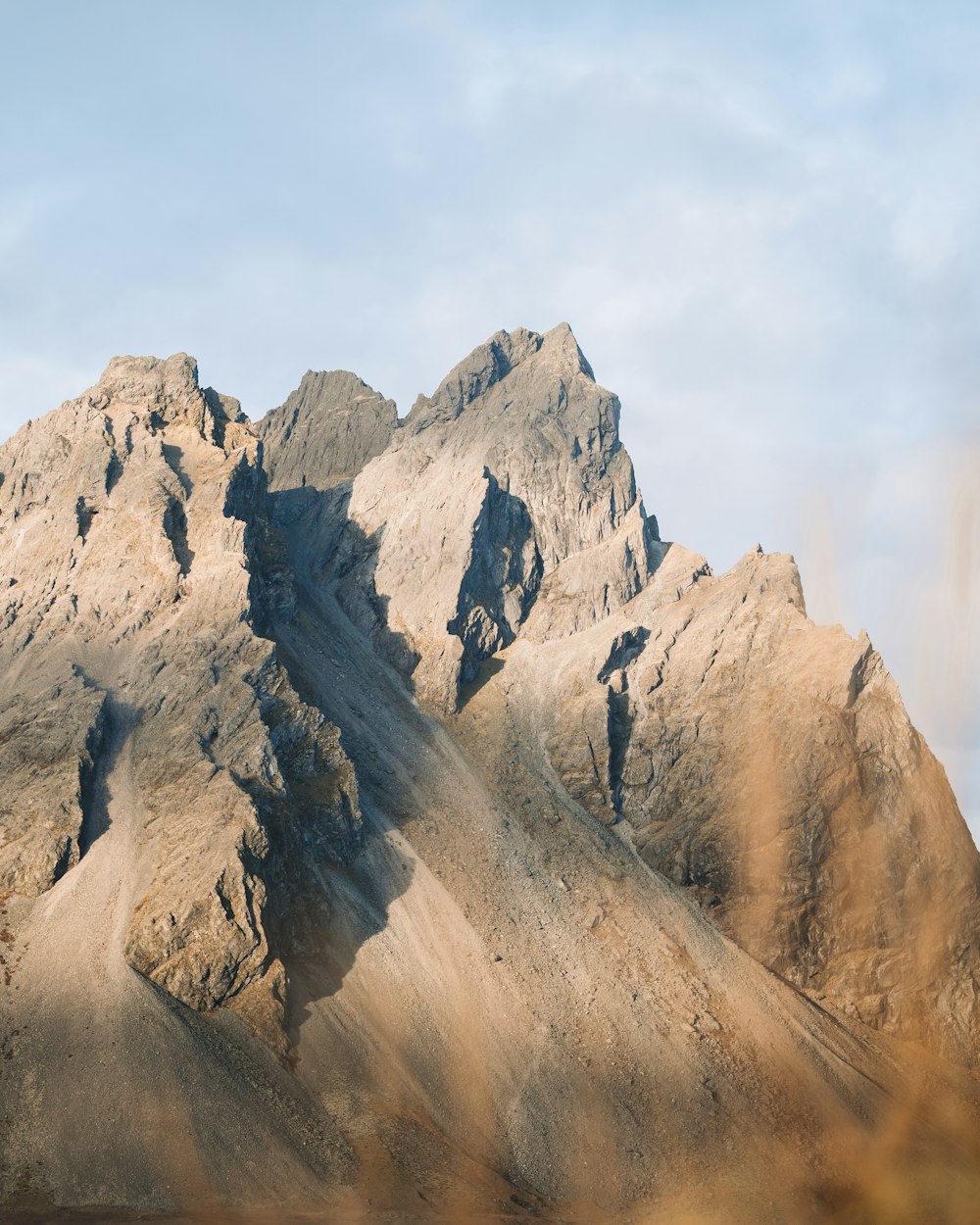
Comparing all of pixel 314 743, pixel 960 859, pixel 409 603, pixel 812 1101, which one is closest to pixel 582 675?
pixel 409 603

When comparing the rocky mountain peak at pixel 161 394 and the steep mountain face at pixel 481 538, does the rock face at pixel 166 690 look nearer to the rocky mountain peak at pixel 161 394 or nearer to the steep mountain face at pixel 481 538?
the rocky mountain peak at pixel 161 394

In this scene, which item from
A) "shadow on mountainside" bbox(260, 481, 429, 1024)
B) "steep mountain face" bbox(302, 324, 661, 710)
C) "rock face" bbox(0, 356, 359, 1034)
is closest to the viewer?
"rock face" bbox(0, 356, 359, 1034)

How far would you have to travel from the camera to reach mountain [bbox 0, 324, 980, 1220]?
90.5 m

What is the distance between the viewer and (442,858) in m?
126

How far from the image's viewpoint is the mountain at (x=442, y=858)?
297 feet

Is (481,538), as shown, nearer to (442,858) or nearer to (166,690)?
(166,690)

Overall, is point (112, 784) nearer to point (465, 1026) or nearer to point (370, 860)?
point (370, 860)

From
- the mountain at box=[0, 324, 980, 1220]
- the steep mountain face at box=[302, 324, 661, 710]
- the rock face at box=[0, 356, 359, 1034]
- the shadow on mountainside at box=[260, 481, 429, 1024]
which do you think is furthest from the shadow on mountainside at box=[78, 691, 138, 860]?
the steep mountain face at box=[302, 324, 661, 710]

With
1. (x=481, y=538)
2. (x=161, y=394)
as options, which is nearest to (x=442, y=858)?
(x=481, y=538)

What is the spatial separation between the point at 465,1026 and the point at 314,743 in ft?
126

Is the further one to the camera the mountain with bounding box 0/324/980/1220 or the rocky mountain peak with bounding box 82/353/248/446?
the rocky mountain peak with bounding box 82/353/248/446

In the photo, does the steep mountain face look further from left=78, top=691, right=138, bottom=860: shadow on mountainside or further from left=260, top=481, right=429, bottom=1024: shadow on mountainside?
left=78, top=691, right=138, bottom=860: shadow on mountainside

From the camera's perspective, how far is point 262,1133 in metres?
85.1

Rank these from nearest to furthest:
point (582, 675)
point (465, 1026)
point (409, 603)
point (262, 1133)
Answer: point (262, 1133)
point (465, 1026)
point (582, 675)
point (409, 603)
